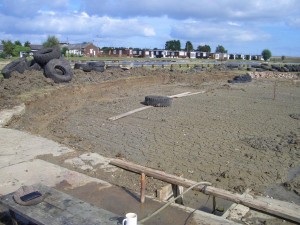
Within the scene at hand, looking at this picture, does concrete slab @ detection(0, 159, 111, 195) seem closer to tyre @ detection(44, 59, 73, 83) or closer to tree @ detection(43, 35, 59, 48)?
tyre @ detection(44, 59, 73, 83)

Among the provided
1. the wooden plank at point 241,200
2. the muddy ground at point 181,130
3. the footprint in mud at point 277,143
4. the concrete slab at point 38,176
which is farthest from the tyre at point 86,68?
the wooden plank at point 241,200

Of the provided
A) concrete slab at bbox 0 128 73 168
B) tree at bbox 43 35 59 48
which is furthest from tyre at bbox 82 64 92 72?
tree at bbox 43 35 59 48

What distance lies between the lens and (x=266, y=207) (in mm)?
4324

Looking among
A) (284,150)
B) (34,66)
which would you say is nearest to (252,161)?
(284,150)

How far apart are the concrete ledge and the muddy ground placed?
26cm

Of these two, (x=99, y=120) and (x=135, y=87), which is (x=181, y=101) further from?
(x=135, y=87)

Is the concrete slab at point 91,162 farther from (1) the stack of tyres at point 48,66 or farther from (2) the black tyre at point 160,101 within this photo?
(1) the stack of tyres at point 48,66

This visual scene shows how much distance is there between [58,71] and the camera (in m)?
17.5

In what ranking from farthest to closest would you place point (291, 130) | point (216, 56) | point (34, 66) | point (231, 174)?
point (216, 56) < point (34, 66) < point (291, 130) < point (231, 174)

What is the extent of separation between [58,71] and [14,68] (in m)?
2.25

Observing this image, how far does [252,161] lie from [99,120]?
17.5 feet

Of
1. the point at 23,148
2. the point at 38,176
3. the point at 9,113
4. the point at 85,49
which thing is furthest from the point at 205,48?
the point at 38,176

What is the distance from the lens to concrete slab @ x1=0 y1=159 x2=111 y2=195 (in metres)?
4.73

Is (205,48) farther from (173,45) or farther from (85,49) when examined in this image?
(85,49)
